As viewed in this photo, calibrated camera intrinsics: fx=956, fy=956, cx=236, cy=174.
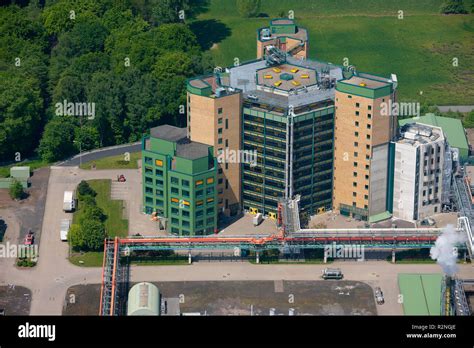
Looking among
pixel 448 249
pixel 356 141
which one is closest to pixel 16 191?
pixel 356 141

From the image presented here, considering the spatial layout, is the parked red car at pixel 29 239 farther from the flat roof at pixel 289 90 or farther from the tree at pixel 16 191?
the flat roof at pixel 289 90

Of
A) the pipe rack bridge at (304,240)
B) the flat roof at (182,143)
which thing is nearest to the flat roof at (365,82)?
the pipe rack bridge at (304,240)

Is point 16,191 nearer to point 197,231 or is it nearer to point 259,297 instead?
point 197,231

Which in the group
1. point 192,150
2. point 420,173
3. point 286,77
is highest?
point 286,77

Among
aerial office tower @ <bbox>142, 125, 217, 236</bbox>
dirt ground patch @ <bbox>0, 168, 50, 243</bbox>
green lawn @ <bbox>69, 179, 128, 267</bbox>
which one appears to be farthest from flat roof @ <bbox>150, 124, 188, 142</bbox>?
dirt ground patch @ <bbox>0, 168, 50, 243</bbox>

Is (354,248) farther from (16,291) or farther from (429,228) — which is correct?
(16,291)
